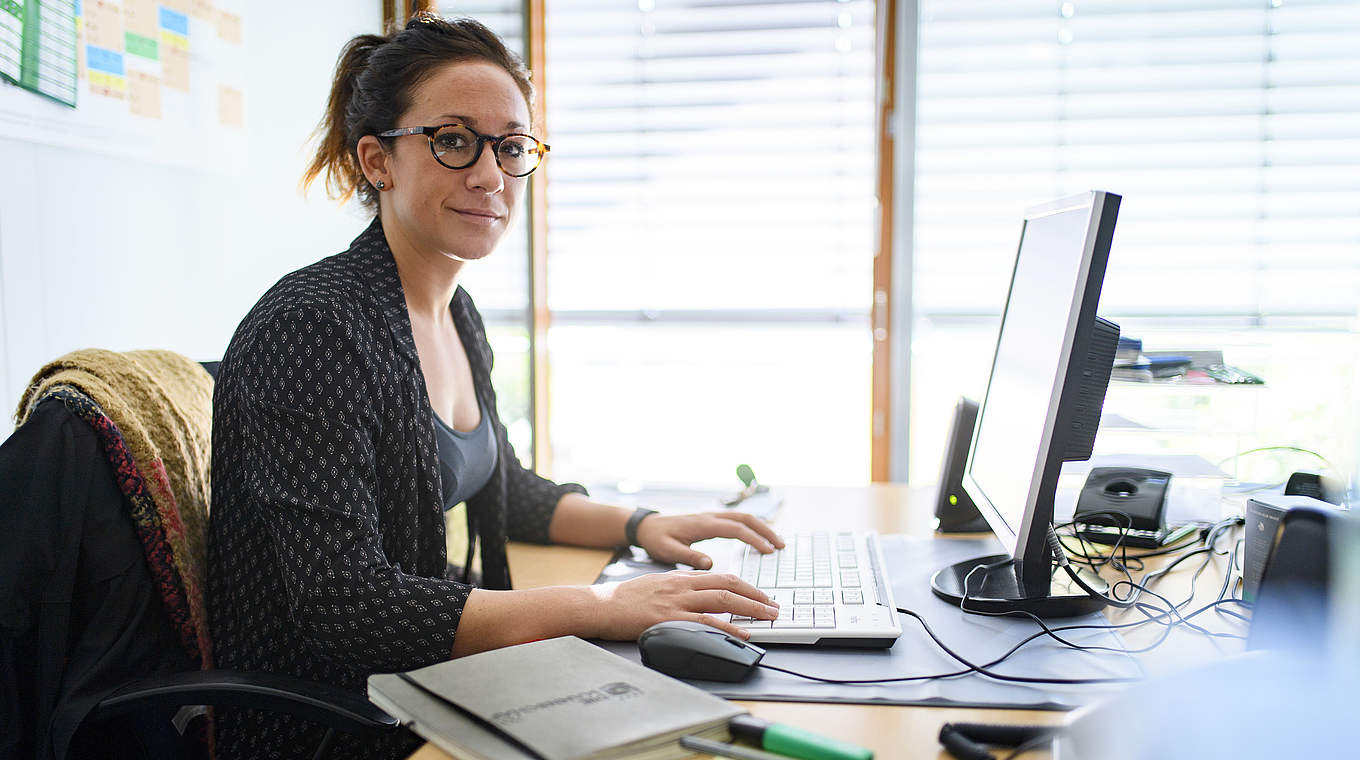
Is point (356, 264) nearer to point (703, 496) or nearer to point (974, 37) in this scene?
point (703, 496)

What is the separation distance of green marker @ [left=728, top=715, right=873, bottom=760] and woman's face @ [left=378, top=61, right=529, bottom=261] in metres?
0.84

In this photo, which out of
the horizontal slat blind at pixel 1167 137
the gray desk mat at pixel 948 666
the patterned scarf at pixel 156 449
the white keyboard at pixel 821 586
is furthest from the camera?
the horizontal slat blind at pixel 1167 137

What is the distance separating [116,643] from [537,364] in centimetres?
194

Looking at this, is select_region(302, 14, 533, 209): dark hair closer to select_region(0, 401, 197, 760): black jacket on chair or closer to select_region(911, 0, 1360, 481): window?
select_region(0, 401, 197, 760): black jacket on chair

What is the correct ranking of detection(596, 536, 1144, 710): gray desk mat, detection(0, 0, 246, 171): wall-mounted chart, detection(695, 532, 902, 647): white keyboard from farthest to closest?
detection(0, 0, 246, 171): wall-mounted chart, detection(695, 532, 902, 647): white keyboard, detection(596, 536, 1144, 710): gray desk mat

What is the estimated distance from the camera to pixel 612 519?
1.43 metres

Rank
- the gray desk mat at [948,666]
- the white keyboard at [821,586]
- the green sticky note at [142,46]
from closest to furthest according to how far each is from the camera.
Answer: the gray desk mat at [948,666] < the white keyboard at [821,586] < the green sticky note at [142,46]

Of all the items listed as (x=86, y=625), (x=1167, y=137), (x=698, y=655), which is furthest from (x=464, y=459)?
(x=1167, y=137)

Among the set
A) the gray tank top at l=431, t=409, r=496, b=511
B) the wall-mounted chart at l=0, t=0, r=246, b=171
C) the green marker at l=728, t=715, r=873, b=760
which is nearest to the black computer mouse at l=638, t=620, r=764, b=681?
the green marker at l=728, t=715, r=873, b=760

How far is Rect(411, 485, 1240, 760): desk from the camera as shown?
74 centimetres

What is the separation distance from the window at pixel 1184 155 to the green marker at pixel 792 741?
2.07 m

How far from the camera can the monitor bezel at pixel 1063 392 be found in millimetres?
863

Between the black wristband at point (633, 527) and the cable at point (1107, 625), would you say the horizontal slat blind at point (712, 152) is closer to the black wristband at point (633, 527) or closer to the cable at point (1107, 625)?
the black wristband at point (633, 527)

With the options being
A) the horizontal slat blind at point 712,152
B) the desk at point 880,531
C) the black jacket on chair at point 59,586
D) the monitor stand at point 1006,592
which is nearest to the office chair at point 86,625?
the black jacket on chair at point 59,586
